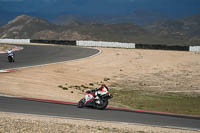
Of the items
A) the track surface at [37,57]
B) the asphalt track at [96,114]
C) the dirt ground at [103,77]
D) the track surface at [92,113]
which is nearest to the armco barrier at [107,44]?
the track surface at [37,57]

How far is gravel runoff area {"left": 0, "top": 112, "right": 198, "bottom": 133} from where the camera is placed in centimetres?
1029

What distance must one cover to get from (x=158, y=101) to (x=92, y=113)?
7.72m

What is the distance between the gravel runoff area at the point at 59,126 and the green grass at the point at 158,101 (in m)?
5.95

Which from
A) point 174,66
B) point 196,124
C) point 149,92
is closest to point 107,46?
point 174,66

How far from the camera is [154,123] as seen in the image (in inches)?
484

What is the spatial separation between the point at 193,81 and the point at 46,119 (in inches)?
749

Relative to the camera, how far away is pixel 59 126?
35.3 feet

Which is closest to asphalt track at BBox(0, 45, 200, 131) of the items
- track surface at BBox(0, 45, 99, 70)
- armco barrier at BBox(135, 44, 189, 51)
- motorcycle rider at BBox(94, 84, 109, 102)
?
motorcycle rider at BBox(94, 84, 109, 102)

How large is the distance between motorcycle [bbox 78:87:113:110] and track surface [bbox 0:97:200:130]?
0.28 m

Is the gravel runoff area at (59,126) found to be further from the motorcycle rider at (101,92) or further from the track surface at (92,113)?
the motorcycle rider at (101,92)

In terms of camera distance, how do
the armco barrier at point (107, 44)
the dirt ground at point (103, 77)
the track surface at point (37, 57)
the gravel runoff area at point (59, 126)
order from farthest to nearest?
the armco barrier at point (107, 44)
the track surface at point (37, 57)
the dirt ground at point (103, 77)
the gravel runoff area at point (59, 126)

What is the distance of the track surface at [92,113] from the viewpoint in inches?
493

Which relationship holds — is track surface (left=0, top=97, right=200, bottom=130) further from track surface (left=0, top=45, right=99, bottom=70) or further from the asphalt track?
track surface (left=0, top=45, right=99, bottom=70)

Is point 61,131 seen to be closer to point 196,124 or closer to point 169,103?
point 196,124
